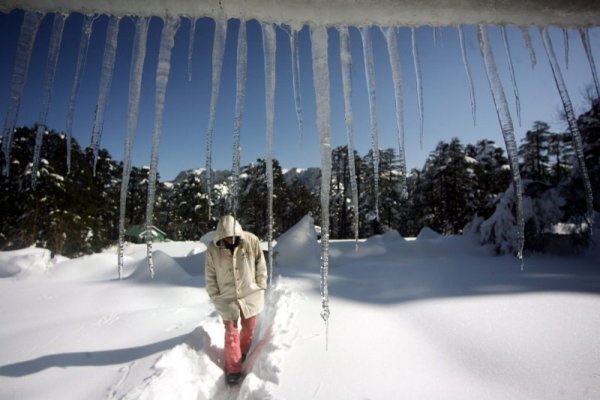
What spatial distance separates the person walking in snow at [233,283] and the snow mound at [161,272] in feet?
15.0

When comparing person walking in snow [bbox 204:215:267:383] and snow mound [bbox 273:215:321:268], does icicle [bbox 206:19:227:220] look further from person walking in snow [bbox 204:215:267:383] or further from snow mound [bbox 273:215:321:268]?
snow mound [bbox 273:215:321:268]

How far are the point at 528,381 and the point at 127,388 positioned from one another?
398 cm

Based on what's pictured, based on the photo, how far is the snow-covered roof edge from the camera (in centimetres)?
91

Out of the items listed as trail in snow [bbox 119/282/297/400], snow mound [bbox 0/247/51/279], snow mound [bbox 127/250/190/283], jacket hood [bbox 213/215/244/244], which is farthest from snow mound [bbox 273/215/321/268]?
snow mound [bbox 0/247/51/279]

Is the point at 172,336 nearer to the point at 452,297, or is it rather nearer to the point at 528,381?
the point at 528,381

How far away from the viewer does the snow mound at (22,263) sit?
8883mm

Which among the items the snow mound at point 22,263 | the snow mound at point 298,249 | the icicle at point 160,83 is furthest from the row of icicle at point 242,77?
the snow mound at point 22,263

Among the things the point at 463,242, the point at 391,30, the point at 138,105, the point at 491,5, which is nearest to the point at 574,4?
the point at 491,5

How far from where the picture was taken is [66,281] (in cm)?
815

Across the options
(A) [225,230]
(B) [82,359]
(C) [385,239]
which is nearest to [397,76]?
(A) [225,230]

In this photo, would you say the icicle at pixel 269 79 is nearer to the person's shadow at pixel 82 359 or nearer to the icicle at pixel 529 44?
the icicle at pixel 529 44

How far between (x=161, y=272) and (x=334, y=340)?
249 inches

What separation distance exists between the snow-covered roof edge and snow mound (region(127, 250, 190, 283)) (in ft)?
24.8

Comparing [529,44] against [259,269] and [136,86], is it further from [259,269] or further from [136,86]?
[259,269]
